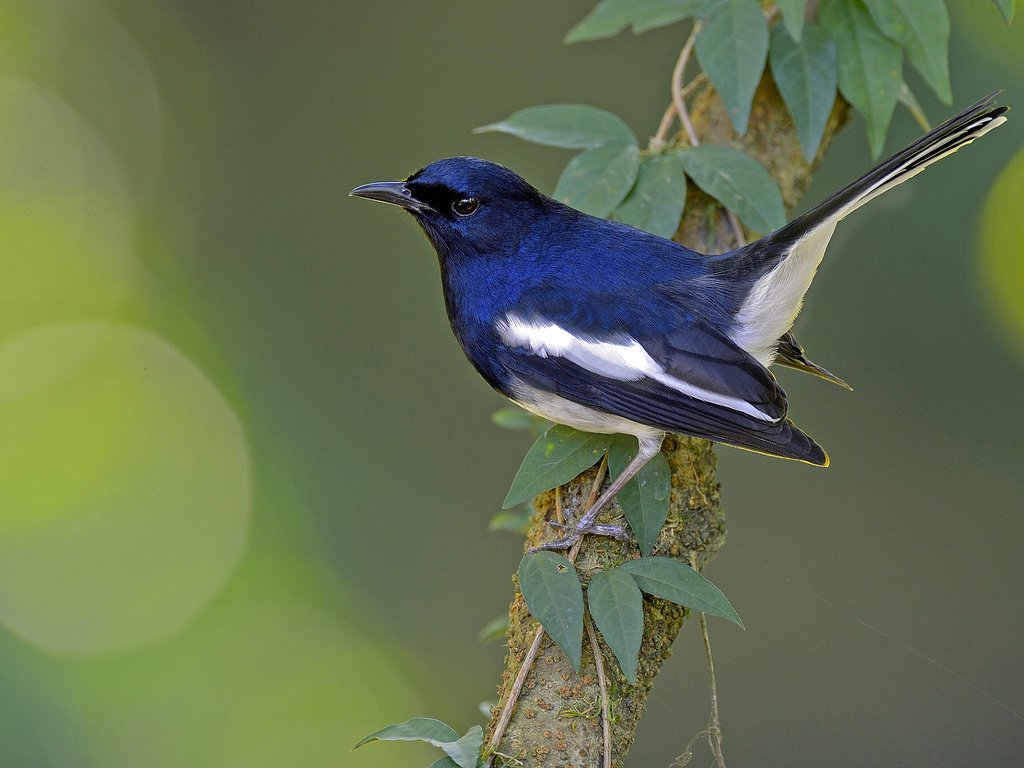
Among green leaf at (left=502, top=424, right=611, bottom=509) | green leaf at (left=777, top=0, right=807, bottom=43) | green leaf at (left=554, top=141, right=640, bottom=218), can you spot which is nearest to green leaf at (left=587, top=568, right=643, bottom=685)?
green leaf at (left=502, top=424, right=611, bottom=509)

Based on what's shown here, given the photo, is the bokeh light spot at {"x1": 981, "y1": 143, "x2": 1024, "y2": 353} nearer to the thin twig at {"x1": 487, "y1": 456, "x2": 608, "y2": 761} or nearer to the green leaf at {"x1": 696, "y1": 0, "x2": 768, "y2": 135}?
the green leaf at {"x1": 696, "y1": 0, "x2": 768, "y2": 135}

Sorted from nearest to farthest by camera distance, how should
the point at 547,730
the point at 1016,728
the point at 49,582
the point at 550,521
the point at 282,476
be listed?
the point at 547,730
the point at 550,521
the point at 1016,728
the point at 49,582
the point at 282,476

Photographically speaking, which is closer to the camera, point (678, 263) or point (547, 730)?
point (547, 730)

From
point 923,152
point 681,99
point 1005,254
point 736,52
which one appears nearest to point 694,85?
point 681,99

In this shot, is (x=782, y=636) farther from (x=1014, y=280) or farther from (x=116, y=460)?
(x=116, y=460)

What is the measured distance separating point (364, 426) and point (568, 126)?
1805mm

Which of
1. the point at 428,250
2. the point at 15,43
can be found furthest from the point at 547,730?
the point at 15,43

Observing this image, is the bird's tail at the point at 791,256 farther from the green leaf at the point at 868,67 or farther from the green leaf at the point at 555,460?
the green leaf at the point at 555,460

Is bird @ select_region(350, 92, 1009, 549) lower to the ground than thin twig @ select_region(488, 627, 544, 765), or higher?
higher

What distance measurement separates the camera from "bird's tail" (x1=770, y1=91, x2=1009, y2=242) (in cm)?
163

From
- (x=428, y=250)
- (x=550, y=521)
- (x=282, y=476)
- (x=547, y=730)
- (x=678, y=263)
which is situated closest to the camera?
(x=547, y=730)

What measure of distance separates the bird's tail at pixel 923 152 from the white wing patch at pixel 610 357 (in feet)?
1.29

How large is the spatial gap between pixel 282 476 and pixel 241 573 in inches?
15.0

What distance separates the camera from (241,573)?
3.33 meters
